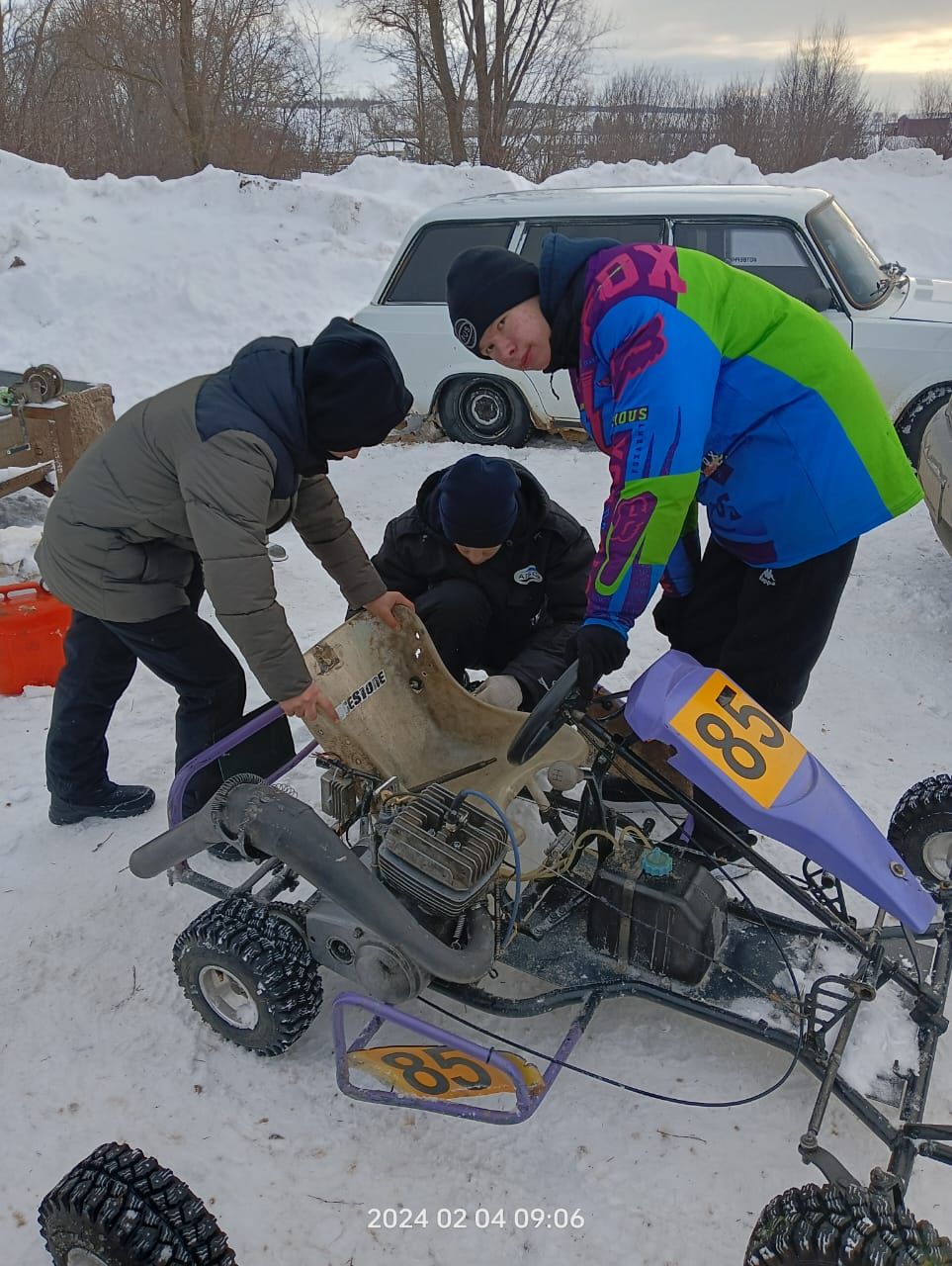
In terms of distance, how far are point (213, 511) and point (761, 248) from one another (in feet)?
17.1

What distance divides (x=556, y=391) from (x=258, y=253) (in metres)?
7.09

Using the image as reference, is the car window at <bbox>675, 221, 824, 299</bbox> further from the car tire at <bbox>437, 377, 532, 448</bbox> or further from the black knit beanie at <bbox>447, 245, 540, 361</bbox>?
the black knit beanie at <bbox>447, 245, 540, 361</bbox>

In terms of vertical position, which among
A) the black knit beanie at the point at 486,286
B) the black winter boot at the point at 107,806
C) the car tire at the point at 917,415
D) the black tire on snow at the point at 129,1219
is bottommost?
the black winter boot at the point at 107,806

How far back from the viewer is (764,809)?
7.06ft

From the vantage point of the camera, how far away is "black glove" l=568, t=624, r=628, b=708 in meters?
2.27

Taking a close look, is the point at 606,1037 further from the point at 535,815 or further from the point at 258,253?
the point at 258,253

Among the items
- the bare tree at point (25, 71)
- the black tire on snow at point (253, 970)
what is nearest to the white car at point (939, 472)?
the black tire on snow at point (253, 970)

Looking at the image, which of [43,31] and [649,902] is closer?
[649,902]

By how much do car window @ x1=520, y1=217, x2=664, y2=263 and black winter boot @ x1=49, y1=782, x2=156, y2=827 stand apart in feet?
15.5

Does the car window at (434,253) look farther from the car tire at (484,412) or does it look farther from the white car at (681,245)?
the car tire at (484,412)

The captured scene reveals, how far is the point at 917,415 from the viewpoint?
6.19 metres

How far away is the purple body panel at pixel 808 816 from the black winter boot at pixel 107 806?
2.05m

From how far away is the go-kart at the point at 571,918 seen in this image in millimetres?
2186

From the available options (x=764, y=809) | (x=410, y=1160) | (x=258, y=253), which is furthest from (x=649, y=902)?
(x=258, y=253)
